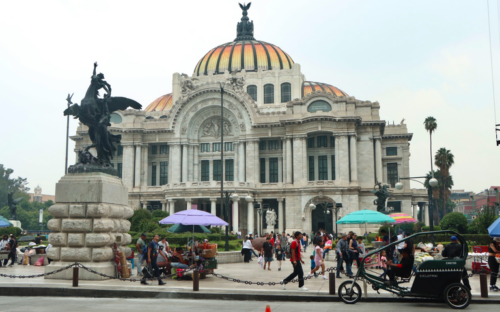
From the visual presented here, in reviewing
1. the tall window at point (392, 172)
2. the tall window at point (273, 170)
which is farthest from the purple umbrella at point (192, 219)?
the tall window at point (392, 172)

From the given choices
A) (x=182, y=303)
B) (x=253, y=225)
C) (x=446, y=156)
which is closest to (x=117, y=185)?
(x=182, y=303)

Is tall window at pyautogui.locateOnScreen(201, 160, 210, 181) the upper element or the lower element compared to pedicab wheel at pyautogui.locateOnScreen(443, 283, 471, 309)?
upper

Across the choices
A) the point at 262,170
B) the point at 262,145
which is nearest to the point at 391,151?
the point at 262,145

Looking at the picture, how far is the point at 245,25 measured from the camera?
307 ft

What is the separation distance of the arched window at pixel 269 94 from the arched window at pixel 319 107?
37.5ft

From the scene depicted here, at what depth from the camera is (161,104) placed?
3423 inches

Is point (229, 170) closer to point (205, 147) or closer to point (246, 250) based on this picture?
point (205, 147)

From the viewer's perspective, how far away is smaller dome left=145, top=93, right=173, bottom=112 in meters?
85.5

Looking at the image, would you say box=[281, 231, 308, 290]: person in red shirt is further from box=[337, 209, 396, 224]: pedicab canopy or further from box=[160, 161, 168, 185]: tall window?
box=[160, 161, 168, 185]: tall window

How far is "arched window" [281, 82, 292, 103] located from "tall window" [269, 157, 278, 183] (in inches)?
421

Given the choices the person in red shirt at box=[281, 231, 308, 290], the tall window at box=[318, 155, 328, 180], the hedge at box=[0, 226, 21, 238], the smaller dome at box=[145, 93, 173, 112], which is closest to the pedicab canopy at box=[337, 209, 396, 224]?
the person in red shirt at box=[281, 231, 308, 290]

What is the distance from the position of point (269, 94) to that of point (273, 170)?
1296 cm

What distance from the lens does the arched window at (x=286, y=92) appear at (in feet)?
236

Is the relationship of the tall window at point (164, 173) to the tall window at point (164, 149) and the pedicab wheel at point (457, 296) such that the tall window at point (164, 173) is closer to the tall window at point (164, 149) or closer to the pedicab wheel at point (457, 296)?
the tall window at point (164, 149)
